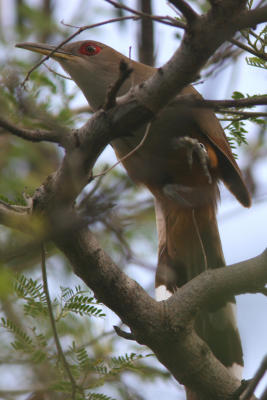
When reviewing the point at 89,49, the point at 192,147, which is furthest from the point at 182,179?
the point at 89,49

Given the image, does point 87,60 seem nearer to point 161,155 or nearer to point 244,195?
point 161,155

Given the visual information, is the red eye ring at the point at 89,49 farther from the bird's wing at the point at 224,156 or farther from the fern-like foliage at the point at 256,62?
the fern-like foliage at the point at 256,62

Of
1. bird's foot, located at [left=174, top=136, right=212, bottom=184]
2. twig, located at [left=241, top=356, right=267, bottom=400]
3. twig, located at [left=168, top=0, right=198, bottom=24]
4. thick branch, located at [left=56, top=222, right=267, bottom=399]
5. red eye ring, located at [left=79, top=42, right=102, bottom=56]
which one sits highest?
red eye ring, located at [left=79, top=42, right=102, bottom=56]

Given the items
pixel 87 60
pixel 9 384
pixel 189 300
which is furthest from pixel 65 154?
pixel 9 384

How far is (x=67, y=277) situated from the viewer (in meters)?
3.68

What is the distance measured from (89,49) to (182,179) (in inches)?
47.5

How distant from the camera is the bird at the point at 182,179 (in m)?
3.36

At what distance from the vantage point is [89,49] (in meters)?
Result: 4.01

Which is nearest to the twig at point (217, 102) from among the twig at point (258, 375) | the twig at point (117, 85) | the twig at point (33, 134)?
the twig at point (117, 85)

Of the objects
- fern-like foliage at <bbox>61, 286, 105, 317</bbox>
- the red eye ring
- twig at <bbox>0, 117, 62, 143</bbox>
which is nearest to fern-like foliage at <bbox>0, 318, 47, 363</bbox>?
fern-like foliage at <bbox>61, 286, 105, 317</bbox>

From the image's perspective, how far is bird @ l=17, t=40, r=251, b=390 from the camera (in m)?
3.36

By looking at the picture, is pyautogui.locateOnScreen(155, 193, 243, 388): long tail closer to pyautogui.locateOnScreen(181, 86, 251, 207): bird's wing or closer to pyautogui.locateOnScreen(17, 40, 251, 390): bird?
pyautogui.locateOnScreen(17, 40, 251, 390): bird

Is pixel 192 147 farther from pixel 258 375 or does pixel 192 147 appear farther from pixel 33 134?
pixel 258 375

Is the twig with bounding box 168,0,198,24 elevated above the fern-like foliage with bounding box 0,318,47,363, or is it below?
above
